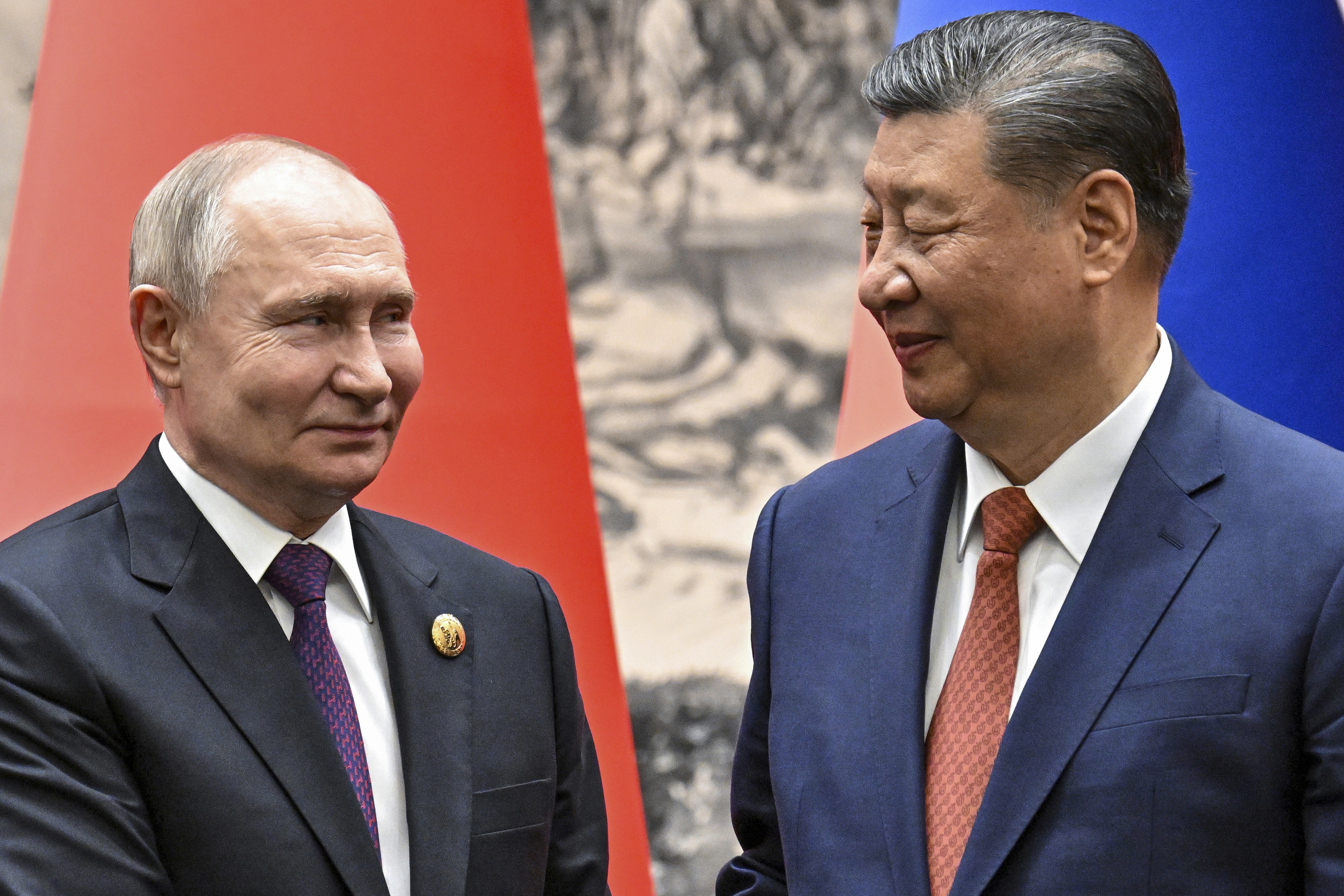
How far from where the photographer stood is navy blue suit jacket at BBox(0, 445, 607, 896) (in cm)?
119

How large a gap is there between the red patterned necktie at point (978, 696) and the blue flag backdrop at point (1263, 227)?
672mm

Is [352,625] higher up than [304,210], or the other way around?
[304,210]

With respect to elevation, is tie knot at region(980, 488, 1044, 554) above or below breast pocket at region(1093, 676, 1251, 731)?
above

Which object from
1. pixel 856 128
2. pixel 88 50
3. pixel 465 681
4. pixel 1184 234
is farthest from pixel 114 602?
pixel 856 128

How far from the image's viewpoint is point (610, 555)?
8.21 feet

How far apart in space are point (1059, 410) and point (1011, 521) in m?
0.12

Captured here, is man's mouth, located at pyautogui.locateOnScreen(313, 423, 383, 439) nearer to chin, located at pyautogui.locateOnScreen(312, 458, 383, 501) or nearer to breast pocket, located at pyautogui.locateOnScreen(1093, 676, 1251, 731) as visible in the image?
chin, located at pyautogui.locateOnScreen(312, 458, 383, 501)

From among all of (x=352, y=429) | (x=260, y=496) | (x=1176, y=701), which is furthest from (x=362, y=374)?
(x=1176, y=701)

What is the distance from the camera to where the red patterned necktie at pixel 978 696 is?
1.24 m

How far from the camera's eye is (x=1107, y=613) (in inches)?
47.8

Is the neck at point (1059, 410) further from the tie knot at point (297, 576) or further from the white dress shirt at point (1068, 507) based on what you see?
the tie knot at point (297, 576)

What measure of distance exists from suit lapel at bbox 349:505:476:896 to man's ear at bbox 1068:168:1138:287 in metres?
0.77

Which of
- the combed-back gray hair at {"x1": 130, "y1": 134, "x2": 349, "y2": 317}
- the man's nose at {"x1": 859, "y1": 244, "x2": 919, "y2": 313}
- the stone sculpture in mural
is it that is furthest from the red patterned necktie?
the stone sculpture in mural

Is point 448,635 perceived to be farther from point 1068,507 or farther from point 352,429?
point 1068,507
